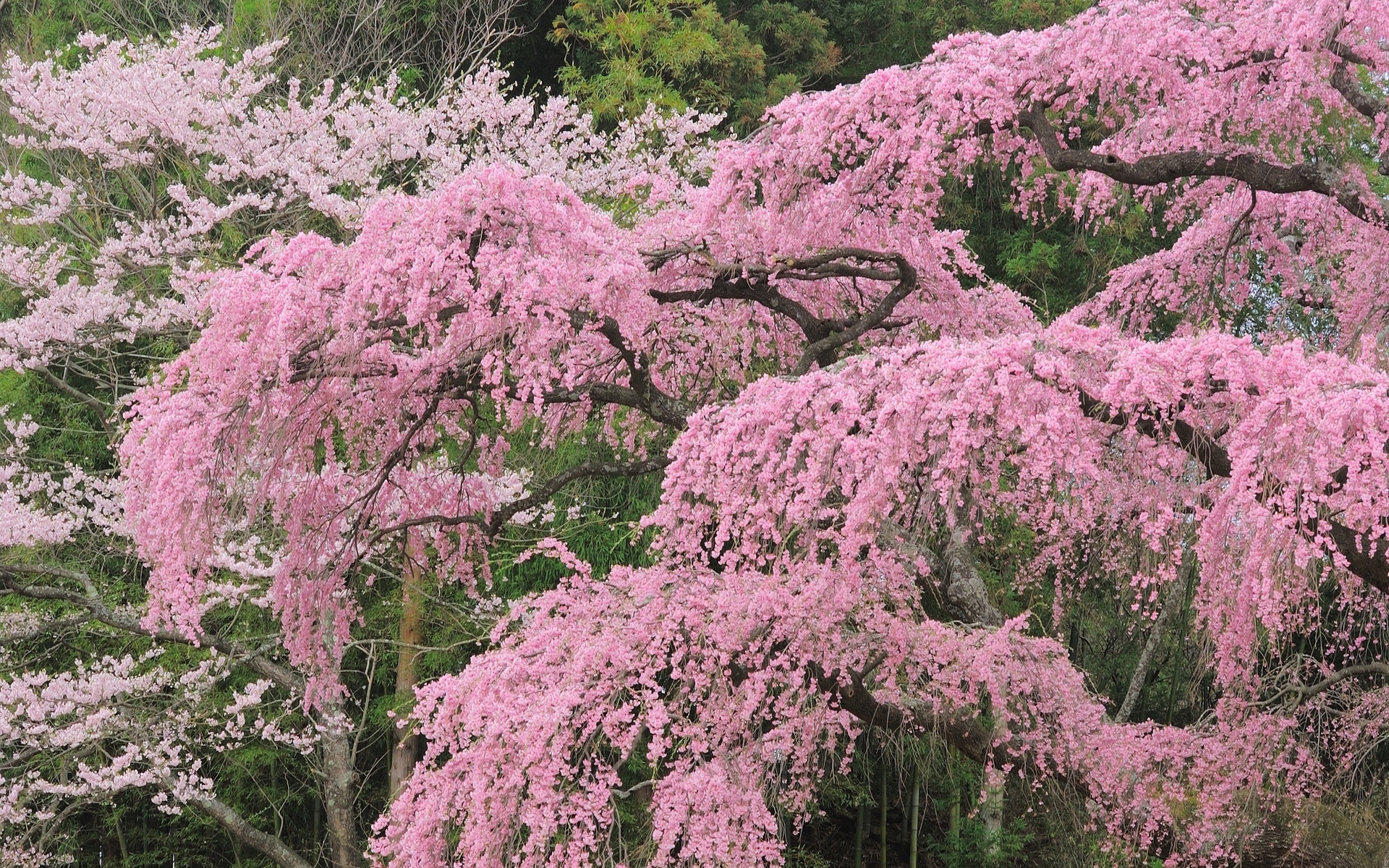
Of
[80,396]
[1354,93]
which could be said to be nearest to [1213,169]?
[1354,93]

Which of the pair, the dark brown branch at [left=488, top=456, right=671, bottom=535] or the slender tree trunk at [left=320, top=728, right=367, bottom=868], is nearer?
the dark brown branch at [left=488, top=456, right=671, bottom=535]

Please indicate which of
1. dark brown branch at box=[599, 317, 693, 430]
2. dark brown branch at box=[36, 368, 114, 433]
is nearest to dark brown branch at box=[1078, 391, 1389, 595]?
dark brown branch at box=[599, 317, 693, 430]

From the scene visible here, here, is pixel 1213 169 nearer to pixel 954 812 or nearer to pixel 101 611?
pixel 954 812

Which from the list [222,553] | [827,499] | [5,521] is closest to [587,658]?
[827,499]

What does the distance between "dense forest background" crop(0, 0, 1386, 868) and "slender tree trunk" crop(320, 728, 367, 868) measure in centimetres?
27

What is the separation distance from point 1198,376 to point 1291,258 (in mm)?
3003

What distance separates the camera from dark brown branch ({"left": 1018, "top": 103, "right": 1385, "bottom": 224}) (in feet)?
16.8

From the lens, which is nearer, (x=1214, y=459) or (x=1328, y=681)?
(x=1214, y=459)

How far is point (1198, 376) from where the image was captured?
13.2 feet

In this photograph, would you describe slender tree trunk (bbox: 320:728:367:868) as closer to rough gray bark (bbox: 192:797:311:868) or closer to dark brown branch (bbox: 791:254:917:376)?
rough gray bark (bbox: 192:797:311:868)

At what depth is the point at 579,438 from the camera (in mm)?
9195

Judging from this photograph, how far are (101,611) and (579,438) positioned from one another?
3174 mm

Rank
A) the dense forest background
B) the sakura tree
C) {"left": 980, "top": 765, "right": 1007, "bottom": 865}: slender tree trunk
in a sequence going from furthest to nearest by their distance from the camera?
{"left": 980, "top": 765, "right": 1007, "bottom": 865}: slender tree trunk → the dense forest background → the sakura tree

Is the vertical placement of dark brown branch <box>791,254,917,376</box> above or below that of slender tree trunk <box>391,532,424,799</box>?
above
